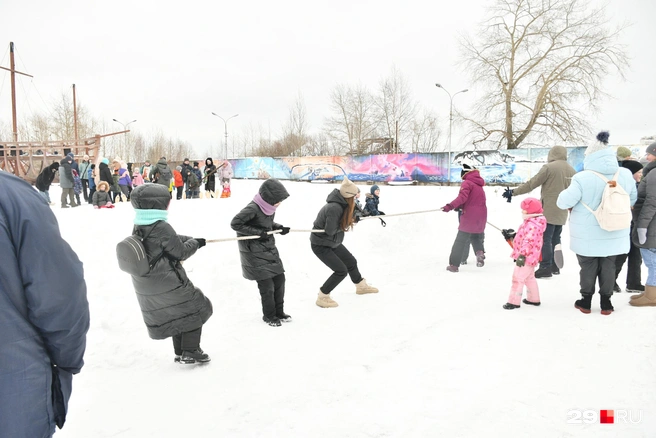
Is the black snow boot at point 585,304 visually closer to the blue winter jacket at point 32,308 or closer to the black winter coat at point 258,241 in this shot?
the black winter coat at point 258,241

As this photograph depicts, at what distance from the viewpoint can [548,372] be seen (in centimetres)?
363

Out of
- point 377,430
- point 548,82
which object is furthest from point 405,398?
point 548,82

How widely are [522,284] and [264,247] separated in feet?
10.2

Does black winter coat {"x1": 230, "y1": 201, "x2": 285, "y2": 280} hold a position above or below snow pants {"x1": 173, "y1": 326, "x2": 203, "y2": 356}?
above

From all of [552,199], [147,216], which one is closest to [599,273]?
[552,199]

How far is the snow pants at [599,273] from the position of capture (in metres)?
4.87

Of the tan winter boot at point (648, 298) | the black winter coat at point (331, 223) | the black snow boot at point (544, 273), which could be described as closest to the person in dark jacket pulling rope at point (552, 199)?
the black snow boot at point (544, 273)

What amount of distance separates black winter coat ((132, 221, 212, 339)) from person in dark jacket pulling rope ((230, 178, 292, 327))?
3.57ft

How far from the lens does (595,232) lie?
16.0 feet

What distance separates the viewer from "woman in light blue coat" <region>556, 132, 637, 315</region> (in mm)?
4863

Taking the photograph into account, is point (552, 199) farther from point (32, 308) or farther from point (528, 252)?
point (32, 308)

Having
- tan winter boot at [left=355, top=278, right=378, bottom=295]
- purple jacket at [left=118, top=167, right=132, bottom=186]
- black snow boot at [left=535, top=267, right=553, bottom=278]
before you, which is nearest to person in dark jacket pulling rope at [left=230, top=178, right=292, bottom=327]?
tan winter boot at [left=355, top=278, right=378, bottom=295]

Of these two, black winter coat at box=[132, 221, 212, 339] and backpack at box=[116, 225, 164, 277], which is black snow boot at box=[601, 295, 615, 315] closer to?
black winter coat at box=[132, 221, 212, 339]

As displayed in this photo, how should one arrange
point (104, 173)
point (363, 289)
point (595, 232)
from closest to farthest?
point (595, 232), point (363, 289), point (104, 173)
